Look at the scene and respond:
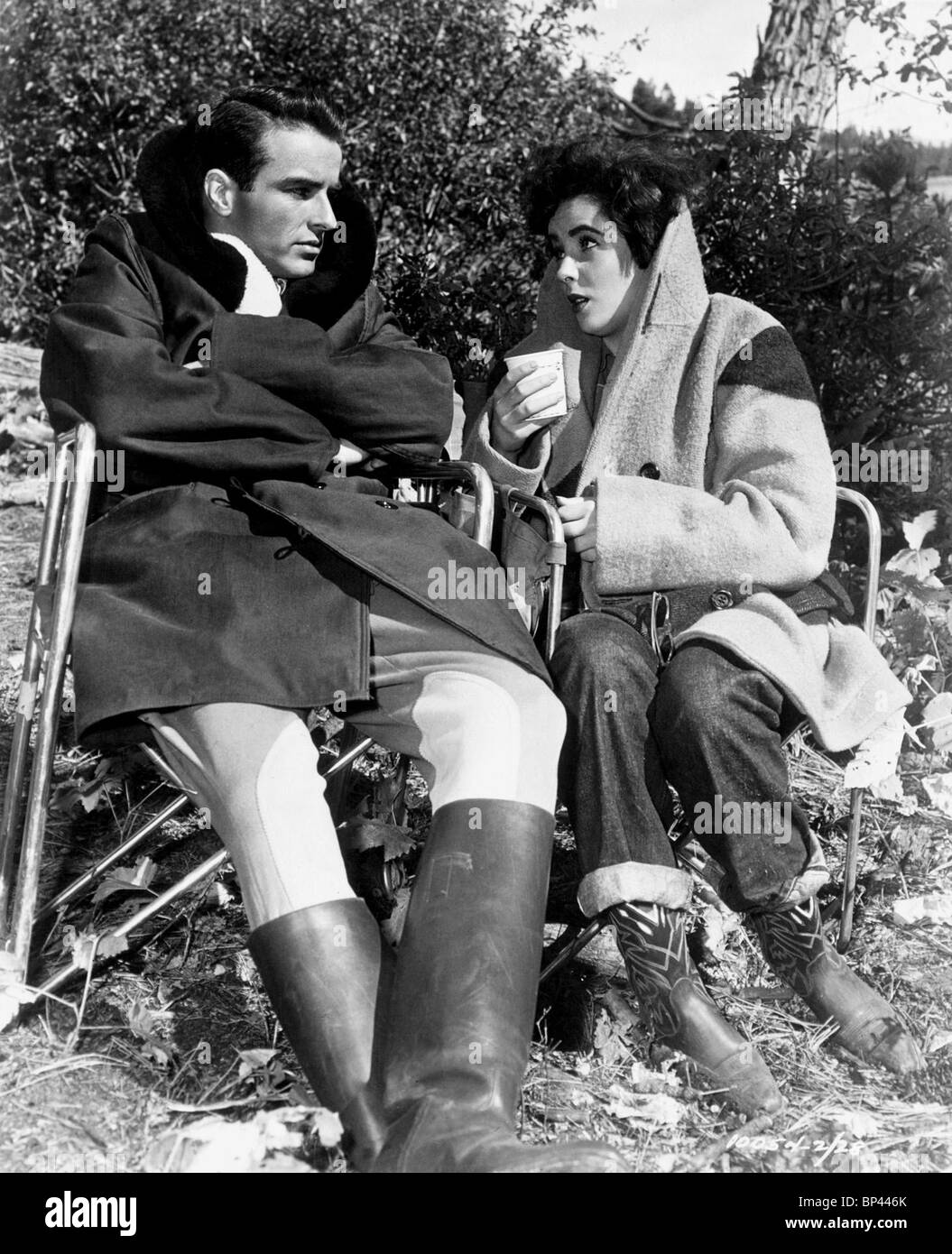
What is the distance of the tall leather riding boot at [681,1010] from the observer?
2312mm

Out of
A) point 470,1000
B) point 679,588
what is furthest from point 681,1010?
point 679,588

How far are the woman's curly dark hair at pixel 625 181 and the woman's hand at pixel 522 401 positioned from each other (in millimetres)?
422

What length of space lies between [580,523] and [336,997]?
114 centimetres

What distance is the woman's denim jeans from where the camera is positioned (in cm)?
240

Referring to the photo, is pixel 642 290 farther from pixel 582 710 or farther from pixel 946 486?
pixel 946 486

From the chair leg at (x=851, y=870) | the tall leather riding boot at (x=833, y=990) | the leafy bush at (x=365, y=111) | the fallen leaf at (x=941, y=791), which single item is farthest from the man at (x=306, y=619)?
the leafy bush at (x=365, y=111)

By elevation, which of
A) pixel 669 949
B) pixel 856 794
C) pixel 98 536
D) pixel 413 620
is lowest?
pixel 669 949

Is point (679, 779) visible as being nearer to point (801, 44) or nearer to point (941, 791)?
point (941, 791)

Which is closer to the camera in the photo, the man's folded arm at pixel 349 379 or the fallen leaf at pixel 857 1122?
the fallen leaf at pixel 857 1122

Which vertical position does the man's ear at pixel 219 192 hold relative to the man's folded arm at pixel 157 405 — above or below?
above

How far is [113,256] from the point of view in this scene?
2.65m

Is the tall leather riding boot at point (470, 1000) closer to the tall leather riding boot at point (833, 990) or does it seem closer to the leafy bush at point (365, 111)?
the tall leather riding boot at point (833, 990)
